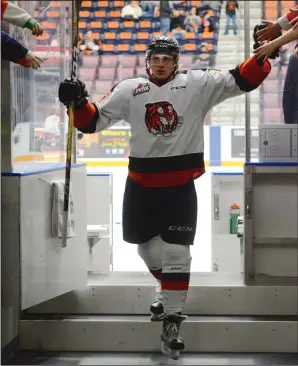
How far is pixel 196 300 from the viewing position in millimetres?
3674

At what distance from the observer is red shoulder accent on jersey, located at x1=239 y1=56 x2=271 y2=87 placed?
3.01 meters

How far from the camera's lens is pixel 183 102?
10.1ft

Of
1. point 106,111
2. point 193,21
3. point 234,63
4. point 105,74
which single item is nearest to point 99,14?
point 193,21

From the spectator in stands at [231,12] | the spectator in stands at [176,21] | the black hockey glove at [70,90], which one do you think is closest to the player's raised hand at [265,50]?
the black hockey glove at [70,90]

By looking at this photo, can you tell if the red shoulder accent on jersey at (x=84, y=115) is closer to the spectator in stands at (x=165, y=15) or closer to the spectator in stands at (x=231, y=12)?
the spectator in stands at (x=231, y=12)

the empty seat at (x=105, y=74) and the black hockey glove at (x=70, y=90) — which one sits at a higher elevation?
the empty seat at (x=105, y=74)

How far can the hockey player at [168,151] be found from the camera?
306 cm

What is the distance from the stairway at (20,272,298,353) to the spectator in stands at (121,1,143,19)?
9643mm

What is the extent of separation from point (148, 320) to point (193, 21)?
29.6 feet

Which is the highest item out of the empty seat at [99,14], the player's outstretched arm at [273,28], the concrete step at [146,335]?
the empty seat at [99,14]

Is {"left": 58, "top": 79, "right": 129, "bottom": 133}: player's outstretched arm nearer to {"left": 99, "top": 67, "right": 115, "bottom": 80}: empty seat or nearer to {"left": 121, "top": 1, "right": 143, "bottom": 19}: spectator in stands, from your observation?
{"left": 99, "top": 67, "right": 115, "bottom": 80}: empty seat

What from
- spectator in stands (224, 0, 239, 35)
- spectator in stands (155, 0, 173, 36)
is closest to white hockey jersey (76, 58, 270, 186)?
spectator in stands (224, 0, 239, 35)

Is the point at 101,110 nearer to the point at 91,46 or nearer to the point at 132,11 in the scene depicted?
the point at 91,46

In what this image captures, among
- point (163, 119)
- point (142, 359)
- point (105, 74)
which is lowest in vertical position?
point (142, 359)
